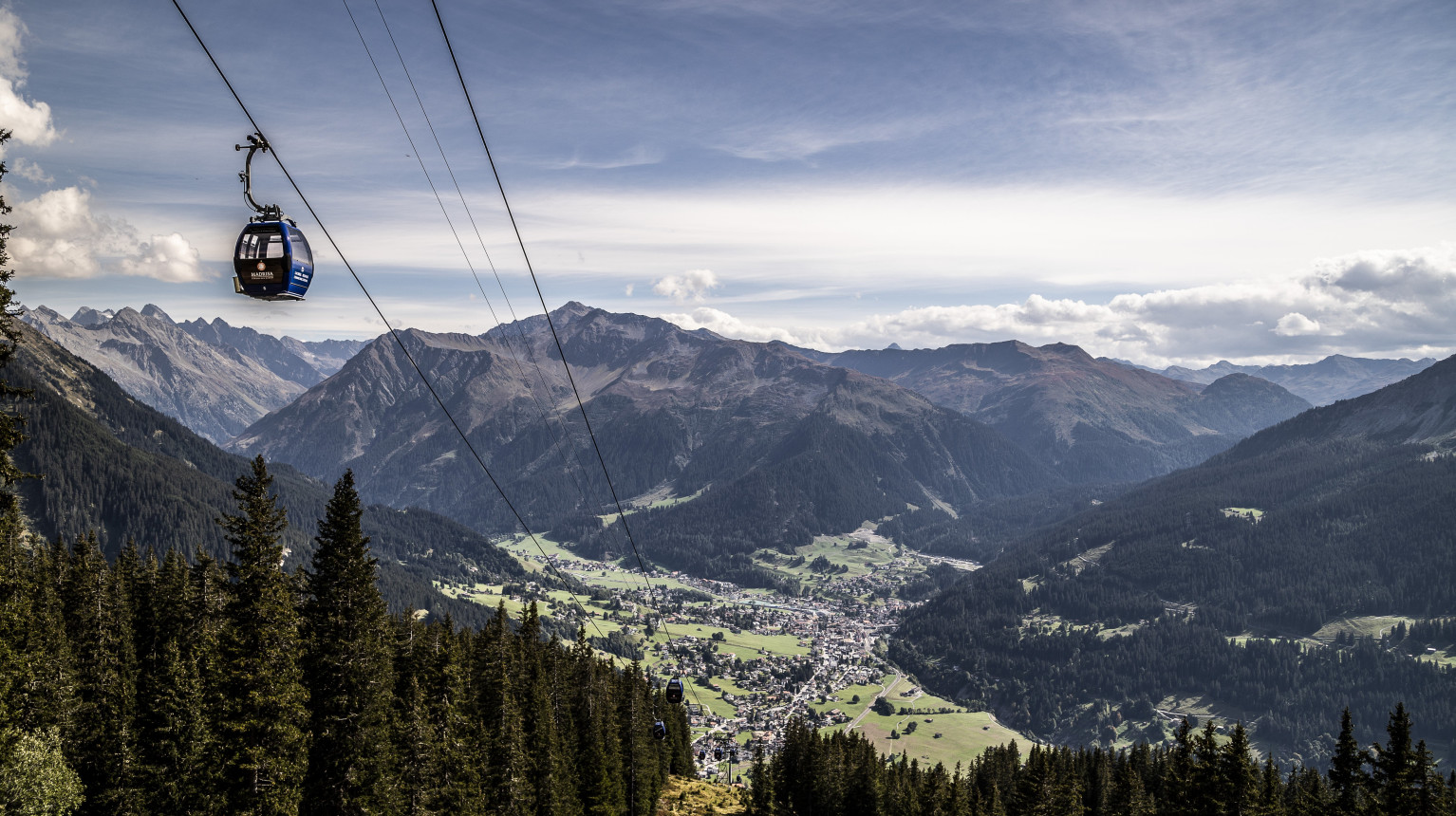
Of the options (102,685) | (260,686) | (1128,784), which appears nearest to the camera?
(260,686)

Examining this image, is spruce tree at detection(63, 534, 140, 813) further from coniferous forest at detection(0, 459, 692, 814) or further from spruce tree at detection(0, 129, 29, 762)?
spruce tree at detection(0, 129, 29, 762)

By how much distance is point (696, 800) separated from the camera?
8444 centimetres

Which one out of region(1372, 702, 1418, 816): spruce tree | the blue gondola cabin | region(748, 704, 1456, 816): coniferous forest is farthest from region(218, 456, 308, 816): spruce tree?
region(1372, 702, 1418, 816): spruce tree

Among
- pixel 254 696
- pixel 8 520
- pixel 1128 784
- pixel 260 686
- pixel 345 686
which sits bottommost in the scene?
pixel 1128 784

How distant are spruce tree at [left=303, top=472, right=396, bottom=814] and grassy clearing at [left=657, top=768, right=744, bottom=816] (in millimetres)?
47572

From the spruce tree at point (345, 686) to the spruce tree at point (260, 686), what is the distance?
1531 millimetres

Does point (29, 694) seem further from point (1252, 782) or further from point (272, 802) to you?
point (1252, 782)

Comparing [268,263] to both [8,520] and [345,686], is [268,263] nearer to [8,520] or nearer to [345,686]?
[8,520]

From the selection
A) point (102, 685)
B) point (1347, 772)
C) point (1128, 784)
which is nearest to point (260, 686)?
point (102, 685)

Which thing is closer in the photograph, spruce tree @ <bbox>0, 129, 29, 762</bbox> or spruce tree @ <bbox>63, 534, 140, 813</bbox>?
spruce tree @ <bbox>0, 129, 29, 762</bbox>

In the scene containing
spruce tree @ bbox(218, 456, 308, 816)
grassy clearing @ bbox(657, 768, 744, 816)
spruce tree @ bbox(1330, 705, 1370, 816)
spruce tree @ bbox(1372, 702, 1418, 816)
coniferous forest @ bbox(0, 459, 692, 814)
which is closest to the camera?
spruce tree @ bbox(218, 456, 308, 816)

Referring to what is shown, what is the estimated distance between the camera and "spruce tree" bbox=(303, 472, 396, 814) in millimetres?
34125

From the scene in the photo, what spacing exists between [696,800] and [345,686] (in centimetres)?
5931

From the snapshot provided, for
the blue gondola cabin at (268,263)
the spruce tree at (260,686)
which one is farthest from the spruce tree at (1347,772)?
the blue gondola cabin at (268,263)
